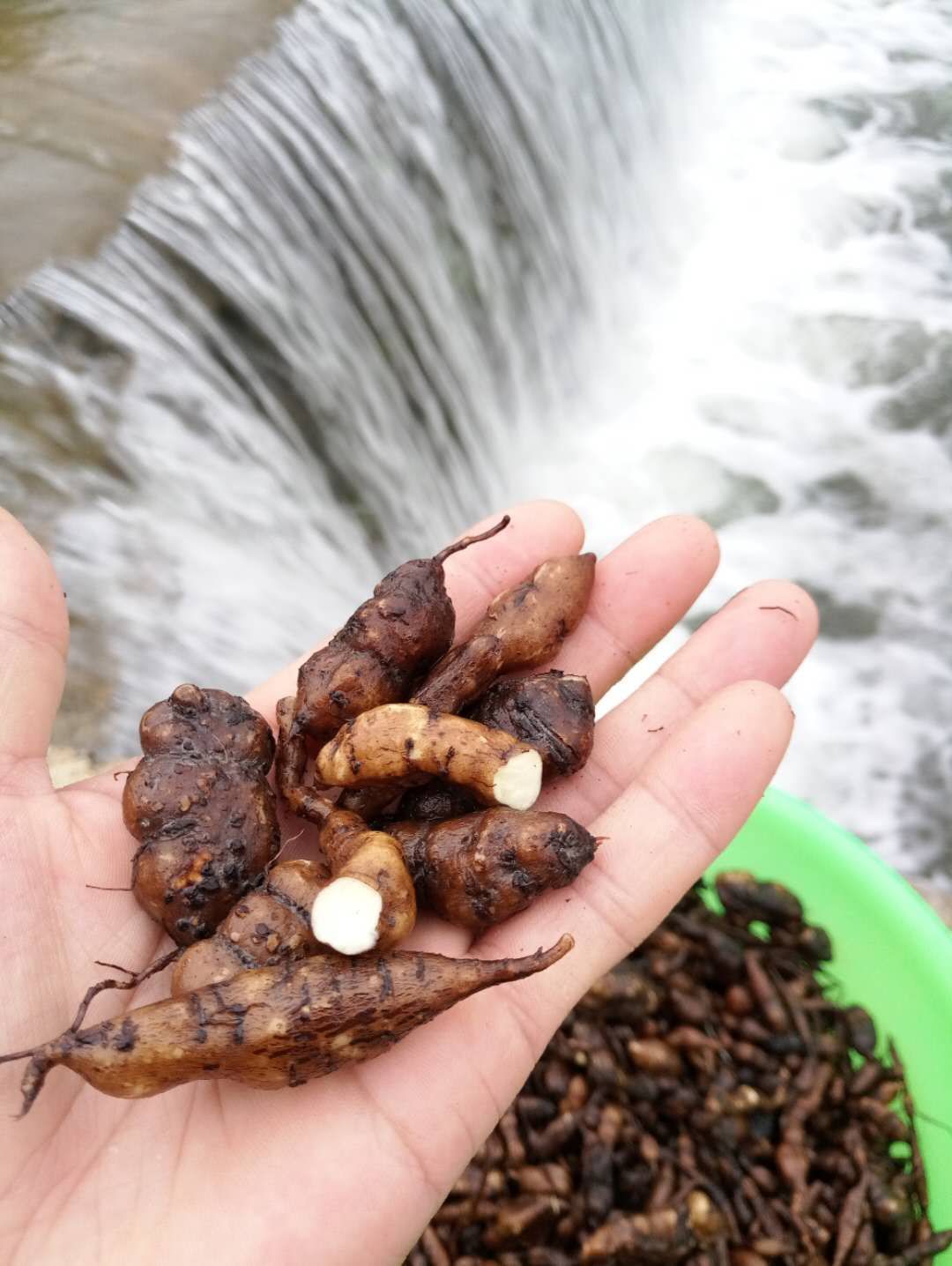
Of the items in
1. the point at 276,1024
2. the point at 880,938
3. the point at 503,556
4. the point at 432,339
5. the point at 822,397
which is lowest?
the point at 822,397

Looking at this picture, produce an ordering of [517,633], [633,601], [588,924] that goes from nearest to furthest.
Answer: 1. [588,924]
2. [517,633]
3. [633,601]

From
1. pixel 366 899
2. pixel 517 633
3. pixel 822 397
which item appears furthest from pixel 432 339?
pixel 366 899

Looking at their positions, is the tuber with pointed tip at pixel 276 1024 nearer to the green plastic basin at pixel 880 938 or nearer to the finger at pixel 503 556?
the finger at pixel 503 556

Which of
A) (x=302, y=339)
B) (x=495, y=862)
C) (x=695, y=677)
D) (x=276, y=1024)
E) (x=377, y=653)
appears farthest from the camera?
(x=302, y=339)

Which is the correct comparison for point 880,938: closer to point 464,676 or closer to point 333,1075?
point 464,676

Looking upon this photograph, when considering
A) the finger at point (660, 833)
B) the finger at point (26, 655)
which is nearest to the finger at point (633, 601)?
the finger at point (660, 833)

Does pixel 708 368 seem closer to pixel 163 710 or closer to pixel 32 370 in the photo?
pixel 32 370
